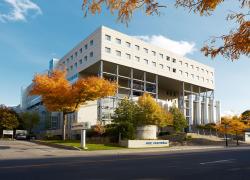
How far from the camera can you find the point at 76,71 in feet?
219

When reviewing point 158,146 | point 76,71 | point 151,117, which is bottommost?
point 158,146

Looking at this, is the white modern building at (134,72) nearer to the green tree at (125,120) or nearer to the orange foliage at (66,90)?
the green tree at (125,120)

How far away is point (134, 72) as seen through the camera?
68.6m

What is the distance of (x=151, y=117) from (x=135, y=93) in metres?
23.8

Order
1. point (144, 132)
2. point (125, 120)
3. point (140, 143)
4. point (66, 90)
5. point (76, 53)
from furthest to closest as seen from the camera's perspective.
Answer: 1. point (76, 53)
2. point (144, 132)
3. point (125, 120)
4. point (66, 90)
5. point (140, 143)

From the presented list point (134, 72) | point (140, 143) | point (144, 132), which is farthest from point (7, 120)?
point (140, 143)

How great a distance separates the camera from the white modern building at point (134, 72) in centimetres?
6006

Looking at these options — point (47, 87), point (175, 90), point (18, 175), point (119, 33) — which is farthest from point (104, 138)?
point (175, 90)

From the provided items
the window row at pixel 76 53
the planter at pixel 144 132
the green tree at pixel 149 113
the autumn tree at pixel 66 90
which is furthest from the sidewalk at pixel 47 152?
the window row at pixel 76 53

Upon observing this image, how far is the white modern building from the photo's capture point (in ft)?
197

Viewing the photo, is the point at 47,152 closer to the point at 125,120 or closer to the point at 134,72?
the point at 125,120

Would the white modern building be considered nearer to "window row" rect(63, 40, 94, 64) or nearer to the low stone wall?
"window row" rect(63, 40, 94, 64)

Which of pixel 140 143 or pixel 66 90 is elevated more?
pixel 66 90

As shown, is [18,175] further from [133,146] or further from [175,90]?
[175,90]
